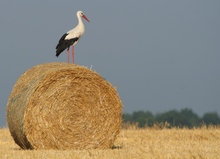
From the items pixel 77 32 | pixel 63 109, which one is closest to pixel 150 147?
pixel 63 109

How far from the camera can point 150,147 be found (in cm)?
749

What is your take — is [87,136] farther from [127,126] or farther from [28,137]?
[127,126]

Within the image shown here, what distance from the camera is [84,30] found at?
14.1 m

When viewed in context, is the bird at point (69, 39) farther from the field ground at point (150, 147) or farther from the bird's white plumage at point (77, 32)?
the field ground at point (150, 147)

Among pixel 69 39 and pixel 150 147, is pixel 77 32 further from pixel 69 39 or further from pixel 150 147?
pixel 150 147

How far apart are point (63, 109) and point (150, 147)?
3.50 metres

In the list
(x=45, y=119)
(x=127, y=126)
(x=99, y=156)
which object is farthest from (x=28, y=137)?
(x=127, y=126)

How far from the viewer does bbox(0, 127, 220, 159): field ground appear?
28.4 feet

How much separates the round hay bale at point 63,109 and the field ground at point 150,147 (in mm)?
436

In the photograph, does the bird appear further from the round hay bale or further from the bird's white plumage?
the round hay bale

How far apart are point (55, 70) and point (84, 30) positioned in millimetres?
3925

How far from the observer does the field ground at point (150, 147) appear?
8664 millimetres

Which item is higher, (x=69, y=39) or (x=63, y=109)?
(x=69, y=39)

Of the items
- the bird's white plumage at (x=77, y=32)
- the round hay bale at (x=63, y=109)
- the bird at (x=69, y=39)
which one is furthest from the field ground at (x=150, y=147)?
the bird's white plumage at (x=77, y=32)
